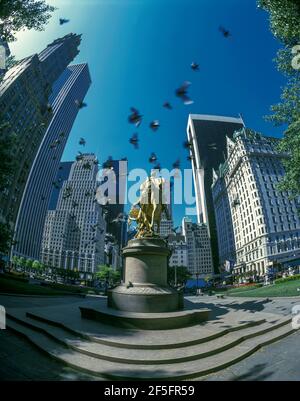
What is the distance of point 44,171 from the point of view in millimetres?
124188

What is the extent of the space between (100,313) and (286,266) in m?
67.6

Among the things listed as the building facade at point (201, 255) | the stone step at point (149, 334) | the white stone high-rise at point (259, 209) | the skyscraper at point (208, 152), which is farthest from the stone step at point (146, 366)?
the building facade at point (201, 255)

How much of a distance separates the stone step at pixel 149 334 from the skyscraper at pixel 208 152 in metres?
144

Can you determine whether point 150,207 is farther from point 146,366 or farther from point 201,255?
point 201,255

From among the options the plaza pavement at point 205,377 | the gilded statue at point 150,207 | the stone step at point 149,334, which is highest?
the gilded statue at point 150,207

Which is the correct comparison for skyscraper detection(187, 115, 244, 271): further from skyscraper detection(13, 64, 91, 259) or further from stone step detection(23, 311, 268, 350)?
stone step detection(23, 311, 268, 350)

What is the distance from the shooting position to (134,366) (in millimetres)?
5461

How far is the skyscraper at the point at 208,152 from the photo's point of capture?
152m

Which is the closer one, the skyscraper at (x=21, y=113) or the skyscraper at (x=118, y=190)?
the skyscraper at (x=118, y=190)

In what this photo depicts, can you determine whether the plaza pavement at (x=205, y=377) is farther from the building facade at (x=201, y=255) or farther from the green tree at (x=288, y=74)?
the building facade at (x=201, y=255)

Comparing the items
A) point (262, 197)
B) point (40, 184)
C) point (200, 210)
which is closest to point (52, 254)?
point (40, 184)

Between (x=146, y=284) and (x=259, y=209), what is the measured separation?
75912 mm

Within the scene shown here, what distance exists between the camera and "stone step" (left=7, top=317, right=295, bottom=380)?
5031mm
